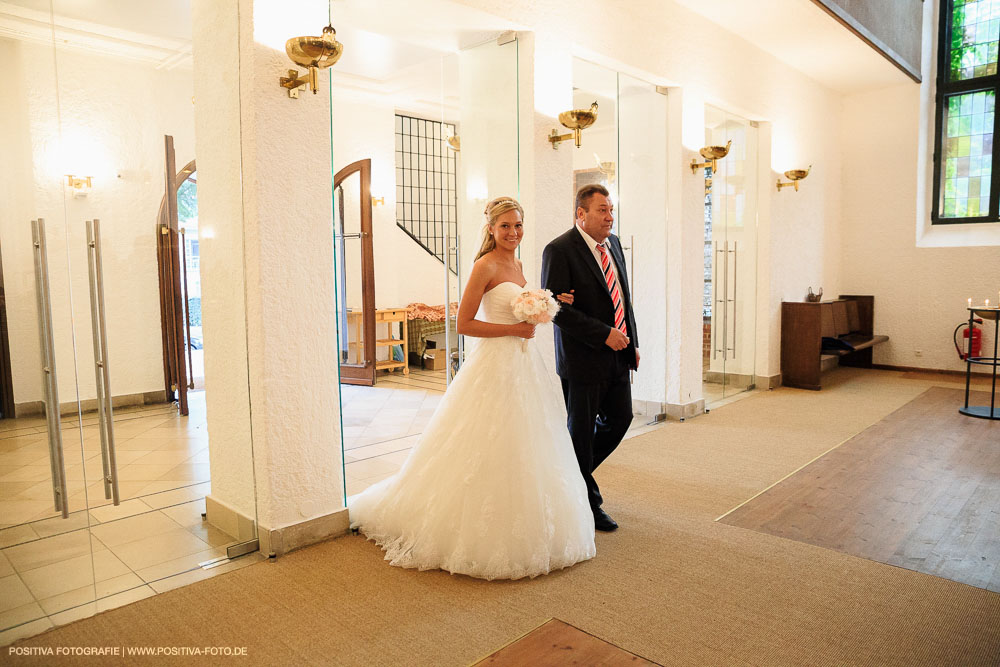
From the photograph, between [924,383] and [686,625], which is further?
[924,383]

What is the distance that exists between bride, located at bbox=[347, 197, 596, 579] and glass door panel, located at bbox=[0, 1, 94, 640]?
128 cm

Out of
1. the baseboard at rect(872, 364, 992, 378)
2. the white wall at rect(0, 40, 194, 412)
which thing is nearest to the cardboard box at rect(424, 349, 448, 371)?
the white wall at rect(0, 40, 194, 412)

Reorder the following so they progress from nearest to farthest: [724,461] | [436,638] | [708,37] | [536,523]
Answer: [436,638]
[536,523]
[724,461]
[708,37]

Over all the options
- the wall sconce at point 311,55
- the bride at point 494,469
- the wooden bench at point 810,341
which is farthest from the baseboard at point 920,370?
the wall sconce at point 311,55

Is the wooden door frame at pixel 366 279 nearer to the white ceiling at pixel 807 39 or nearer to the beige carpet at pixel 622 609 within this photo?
the white ceiling at pixel 807 39

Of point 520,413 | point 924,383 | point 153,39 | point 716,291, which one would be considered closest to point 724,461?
point 520,413

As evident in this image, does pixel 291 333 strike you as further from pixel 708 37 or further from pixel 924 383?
pixel 924 383

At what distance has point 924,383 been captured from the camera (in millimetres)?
7840

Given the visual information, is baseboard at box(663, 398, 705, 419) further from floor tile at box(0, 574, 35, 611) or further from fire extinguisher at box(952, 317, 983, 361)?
floor tile at box(0, 574, 35, 611)

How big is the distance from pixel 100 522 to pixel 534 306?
1.98 metres

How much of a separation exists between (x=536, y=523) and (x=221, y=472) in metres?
1.54

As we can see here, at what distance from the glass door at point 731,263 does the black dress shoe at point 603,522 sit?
11.9 ft

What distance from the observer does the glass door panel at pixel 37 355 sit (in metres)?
2.42

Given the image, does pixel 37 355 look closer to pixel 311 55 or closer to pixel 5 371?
pixel 5 371
